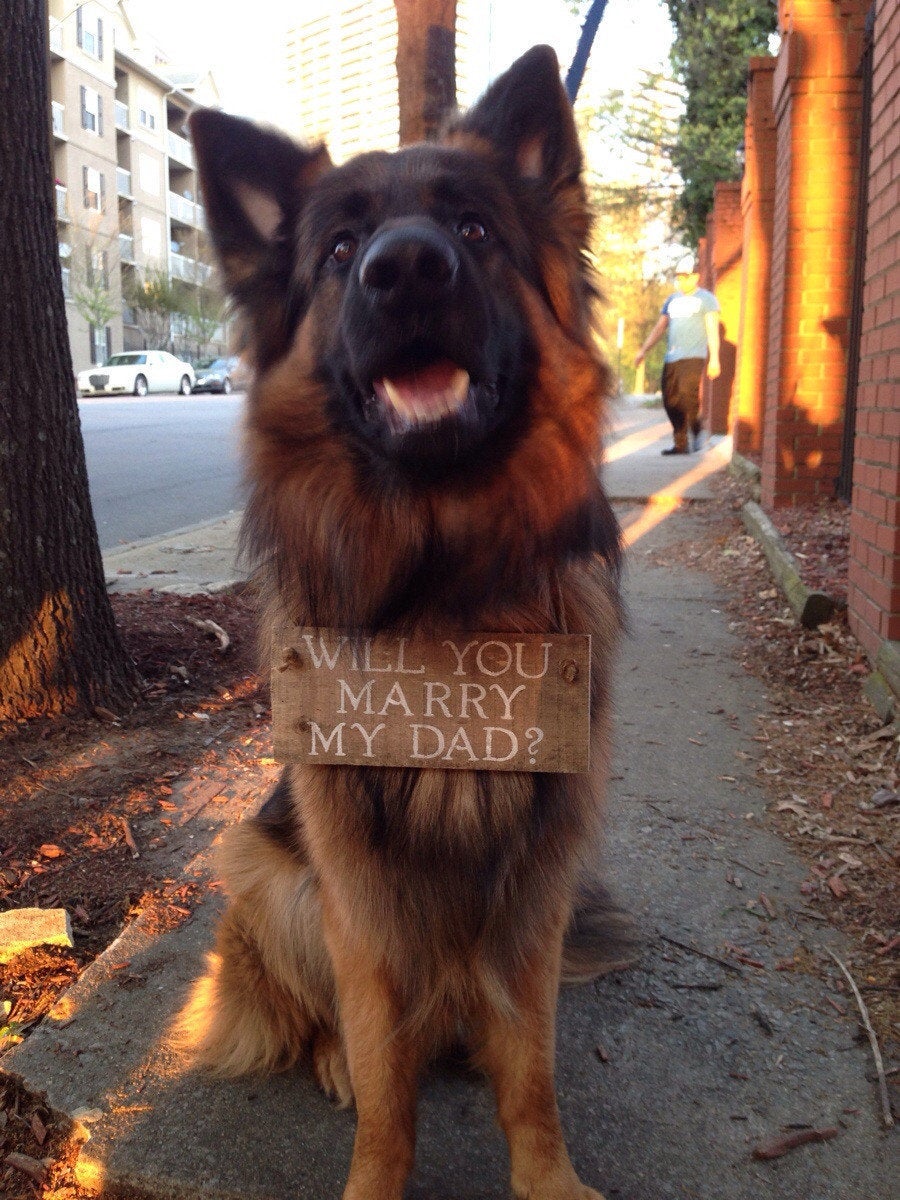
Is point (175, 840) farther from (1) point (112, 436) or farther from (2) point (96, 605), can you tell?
(1) point (112, 436)

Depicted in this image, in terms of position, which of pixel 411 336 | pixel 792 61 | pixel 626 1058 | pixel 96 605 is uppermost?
pixel 792 61

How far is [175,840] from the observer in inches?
119

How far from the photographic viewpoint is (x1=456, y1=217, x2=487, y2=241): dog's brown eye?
1.95 metres

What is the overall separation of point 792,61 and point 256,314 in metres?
5.90

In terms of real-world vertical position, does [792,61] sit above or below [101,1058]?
above

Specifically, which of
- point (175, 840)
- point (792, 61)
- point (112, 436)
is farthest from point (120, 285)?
point (175, 840)

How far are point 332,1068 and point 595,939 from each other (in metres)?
0.70

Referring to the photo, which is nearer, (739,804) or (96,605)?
(739,804)

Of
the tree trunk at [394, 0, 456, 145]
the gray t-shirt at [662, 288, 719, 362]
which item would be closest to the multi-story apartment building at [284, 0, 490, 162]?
the tree trunk at [394, 0, 456, 145]

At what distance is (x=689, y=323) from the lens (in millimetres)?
10984

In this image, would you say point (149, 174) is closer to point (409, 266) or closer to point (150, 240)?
point (150, 240)

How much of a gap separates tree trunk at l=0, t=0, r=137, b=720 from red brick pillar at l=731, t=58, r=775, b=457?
700 centimetres

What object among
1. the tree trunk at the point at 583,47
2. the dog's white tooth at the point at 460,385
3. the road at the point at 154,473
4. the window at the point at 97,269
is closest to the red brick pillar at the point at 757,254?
the road at the point at 154,473

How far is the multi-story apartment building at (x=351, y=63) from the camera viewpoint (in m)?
4.38
